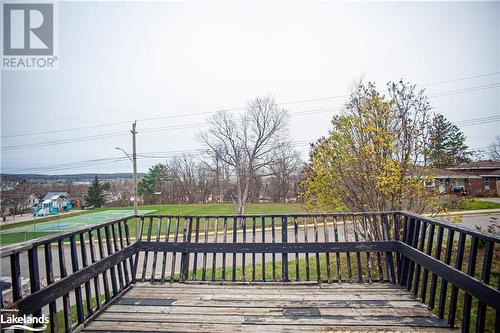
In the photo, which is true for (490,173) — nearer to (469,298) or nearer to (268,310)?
(469,298)

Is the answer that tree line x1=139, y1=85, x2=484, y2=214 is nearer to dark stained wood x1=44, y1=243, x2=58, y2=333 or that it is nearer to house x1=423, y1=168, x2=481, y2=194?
house x1=423, y1=168, x2=481, y2=194

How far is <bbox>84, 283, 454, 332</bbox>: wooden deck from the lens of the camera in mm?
2434

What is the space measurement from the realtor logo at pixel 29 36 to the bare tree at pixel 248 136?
21362 millimetres

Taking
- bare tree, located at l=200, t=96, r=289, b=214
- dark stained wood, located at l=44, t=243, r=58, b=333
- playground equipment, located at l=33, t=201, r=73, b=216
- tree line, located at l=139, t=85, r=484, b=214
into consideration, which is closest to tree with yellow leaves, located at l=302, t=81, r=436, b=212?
tree line, located at l=139, t=85, r=484, b=214

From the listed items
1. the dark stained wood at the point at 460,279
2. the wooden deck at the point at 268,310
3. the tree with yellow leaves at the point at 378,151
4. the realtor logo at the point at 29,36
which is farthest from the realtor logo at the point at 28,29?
the tree with yellow leaves at the point at 378,151

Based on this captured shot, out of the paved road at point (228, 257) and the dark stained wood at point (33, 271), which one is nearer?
the dark stained wood at point (33, 271)

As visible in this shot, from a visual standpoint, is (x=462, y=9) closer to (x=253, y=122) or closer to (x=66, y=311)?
(x=66, y=311)

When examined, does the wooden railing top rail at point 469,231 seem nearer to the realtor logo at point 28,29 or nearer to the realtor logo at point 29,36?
the realtor logo at point 29,36

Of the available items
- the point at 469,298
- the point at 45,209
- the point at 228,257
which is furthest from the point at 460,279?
the point at 45,209

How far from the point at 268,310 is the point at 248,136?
876 inches

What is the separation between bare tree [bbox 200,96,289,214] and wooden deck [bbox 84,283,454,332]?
2044 cm

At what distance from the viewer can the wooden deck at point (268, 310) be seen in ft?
7.98

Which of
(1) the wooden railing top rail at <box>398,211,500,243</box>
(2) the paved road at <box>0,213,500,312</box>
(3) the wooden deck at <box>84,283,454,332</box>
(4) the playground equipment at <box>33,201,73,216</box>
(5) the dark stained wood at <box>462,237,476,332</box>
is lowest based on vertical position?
(2) the paved road at <box>0,213,500,312</box>

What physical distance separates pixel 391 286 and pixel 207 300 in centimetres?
239
